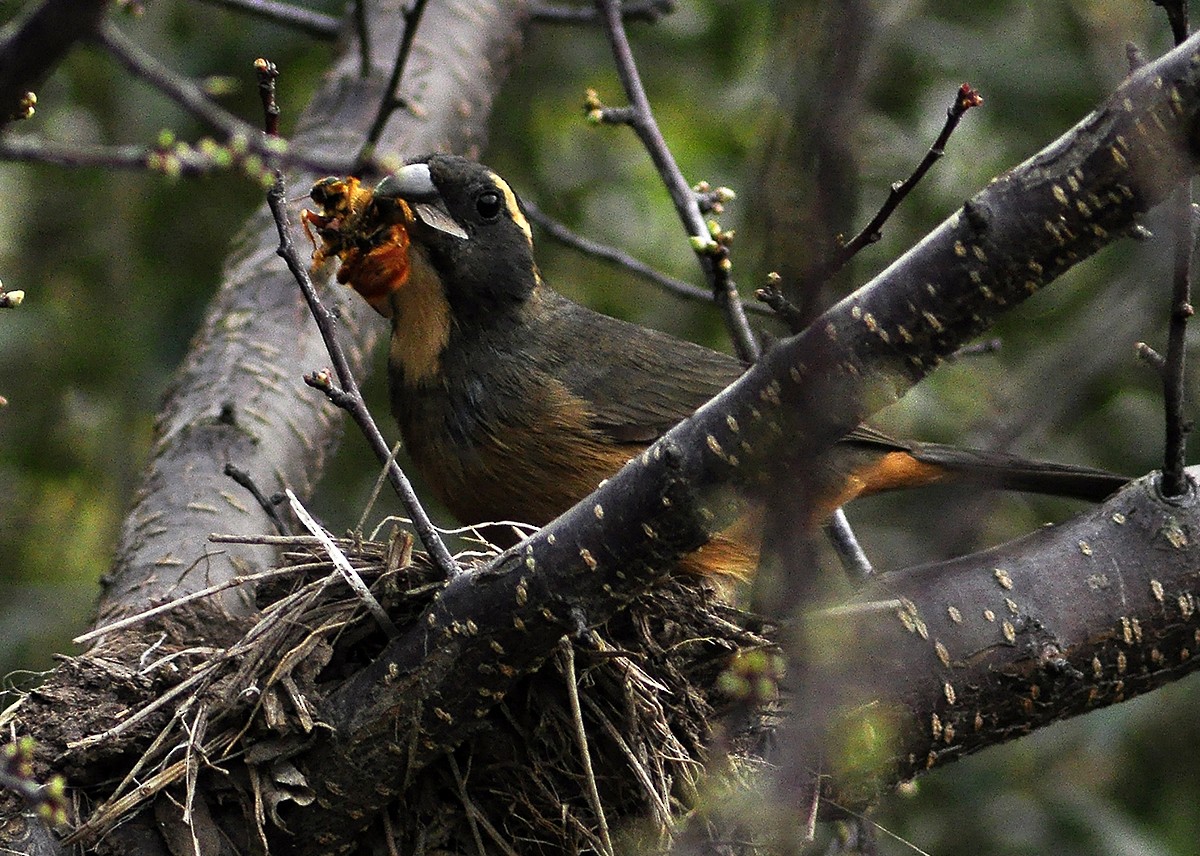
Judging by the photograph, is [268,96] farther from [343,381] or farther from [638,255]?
[638,255]

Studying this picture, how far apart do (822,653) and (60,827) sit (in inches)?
80.6

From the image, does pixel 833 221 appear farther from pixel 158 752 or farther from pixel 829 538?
pixel 829 538

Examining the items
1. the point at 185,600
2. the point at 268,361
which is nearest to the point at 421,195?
the point at 268,361

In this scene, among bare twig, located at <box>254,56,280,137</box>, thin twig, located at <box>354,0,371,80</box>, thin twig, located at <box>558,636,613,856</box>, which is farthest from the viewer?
thin twig, located at <box>354,0,371,80</box>

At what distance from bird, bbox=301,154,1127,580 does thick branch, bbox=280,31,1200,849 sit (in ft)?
4.34

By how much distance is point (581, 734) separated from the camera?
11.3 feet

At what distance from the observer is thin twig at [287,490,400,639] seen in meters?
3.52

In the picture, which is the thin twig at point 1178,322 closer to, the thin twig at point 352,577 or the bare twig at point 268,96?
the bare twig at point 268,96

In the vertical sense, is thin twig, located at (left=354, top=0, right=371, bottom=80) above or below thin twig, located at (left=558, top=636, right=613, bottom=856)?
above

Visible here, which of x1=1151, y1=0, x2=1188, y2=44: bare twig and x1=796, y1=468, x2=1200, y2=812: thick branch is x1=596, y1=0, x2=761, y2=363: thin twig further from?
x1=1151, y1=0, x2=1188, y2=44: bare twig

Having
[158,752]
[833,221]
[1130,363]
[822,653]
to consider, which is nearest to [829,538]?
[1130,363]

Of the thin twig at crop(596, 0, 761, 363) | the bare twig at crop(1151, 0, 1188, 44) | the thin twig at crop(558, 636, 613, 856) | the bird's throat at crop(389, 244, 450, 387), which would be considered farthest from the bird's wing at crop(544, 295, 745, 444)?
the bare twig at crop(1151, 0, 1188, 44)

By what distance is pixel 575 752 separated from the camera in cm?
359

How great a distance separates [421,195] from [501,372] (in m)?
0.62
